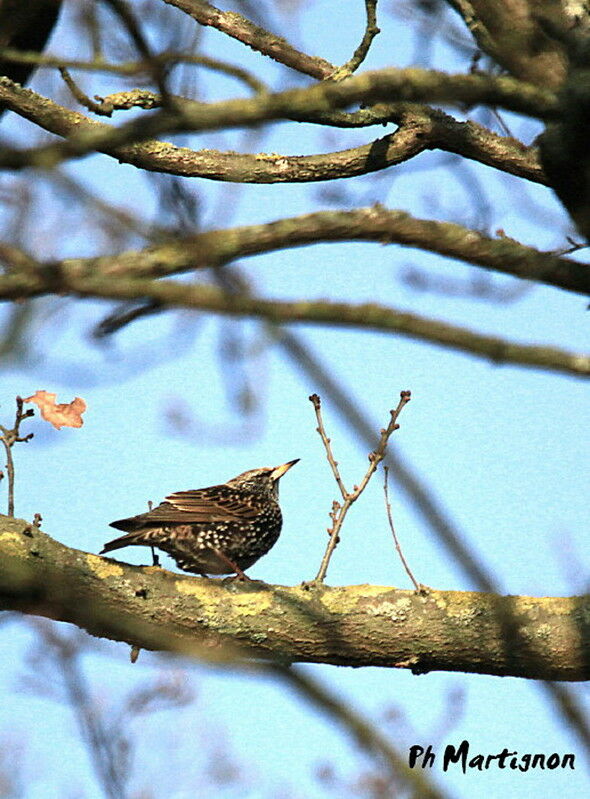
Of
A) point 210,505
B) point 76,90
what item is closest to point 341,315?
point 76,90

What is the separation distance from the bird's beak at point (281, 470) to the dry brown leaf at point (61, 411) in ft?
9.29

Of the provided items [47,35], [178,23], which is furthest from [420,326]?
[47,35]

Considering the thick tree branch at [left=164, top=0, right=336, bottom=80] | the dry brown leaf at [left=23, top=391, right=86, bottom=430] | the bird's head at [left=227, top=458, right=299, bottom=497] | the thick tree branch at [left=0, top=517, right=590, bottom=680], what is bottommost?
the thick tree branch at [left=0, top=517, right=590, bottom=680]

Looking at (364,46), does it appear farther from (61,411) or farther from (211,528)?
(211,528)

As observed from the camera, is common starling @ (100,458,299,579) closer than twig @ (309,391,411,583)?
No

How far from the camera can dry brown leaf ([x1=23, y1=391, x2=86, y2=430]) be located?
4082 millimetres

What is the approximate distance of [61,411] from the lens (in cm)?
412

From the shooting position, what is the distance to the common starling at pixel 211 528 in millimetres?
5355

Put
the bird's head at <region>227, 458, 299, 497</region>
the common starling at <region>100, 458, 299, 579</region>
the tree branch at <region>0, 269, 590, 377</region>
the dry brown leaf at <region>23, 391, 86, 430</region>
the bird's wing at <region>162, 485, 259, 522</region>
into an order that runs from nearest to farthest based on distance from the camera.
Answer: the tree branch at <region>0, 269, 590, 377</region> < the dry brown leaf at <region>23, 391, 86, 430</region> < the common starling at <region>100, 458, 299, 579</region> < the bird's wing at <region>162, 485, 259, 522</region> < the bird's head at <region>227, 458, 299, 497</region>

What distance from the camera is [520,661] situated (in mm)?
3973

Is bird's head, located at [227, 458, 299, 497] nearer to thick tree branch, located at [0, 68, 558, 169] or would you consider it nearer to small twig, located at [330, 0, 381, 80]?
small twig, located at [330, 0, 381, 80]

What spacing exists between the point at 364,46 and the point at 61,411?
206 cm

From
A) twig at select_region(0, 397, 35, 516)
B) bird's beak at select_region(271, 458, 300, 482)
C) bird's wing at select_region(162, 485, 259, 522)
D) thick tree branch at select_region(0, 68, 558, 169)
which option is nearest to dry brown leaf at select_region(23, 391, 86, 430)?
twig at select_region(0, 397, 35, 516)

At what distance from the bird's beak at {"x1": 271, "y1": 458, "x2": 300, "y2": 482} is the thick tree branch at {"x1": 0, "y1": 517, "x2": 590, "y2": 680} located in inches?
109
